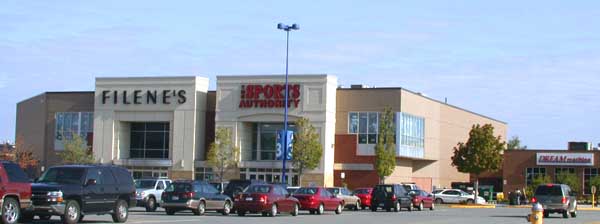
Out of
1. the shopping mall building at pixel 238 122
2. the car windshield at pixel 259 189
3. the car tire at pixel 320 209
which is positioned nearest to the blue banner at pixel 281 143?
the shopping mall building at pixel 238 122

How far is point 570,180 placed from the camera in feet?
269

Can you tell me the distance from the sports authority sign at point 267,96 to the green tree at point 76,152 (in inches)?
528

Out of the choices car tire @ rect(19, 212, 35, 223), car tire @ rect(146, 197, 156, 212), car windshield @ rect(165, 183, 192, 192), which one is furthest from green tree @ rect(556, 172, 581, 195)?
car tire @ rect(19, 212, 35, 223)

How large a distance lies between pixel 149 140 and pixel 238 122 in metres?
8.84

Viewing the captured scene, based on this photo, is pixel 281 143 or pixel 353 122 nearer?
pixel 281 143

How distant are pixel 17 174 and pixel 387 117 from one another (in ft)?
162

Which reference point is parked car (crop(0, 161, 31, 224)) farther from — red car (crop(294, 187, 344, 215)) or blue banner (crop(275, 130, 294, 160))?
blue banner (crop(275, 130, 294, 160))

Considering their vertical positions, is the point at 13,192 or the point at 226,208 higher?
the point at 13,192

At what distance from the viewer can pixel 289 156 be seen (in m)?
74.4

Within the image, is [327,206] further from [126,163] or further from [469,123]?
[469,123]

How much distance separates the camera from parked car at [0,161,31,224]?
25859mm

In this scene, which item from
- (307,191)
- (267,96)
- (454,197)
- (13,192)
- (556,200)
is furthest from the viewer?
(267,96)

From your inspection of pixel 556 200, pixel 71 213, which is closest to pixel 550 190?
pixel 556 200

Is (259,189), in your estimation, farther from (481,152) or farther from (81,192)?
(481,152)
